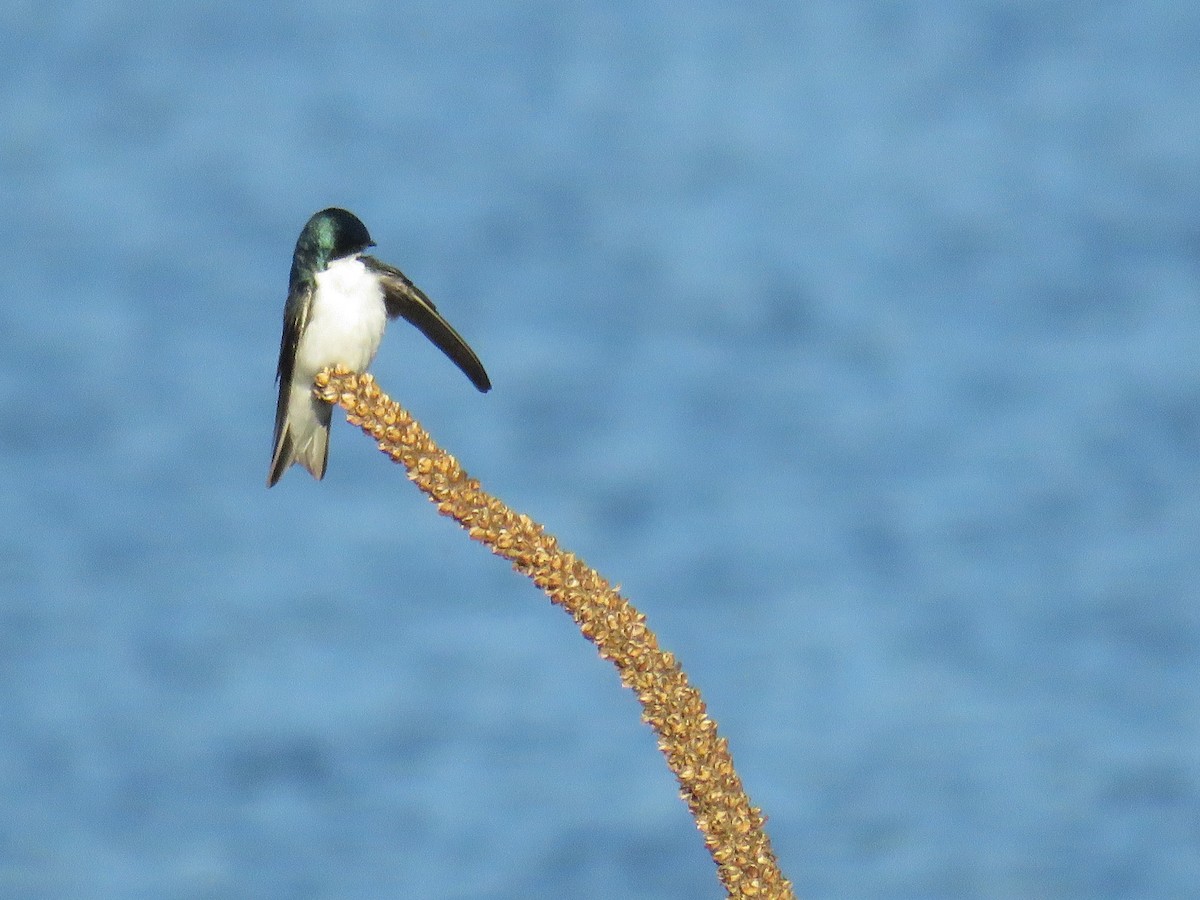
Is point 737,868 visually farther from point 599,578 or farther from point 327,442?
point 327,442

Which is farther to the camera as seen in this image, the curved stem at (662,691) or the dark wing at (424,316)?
the dark wing at (424,316)

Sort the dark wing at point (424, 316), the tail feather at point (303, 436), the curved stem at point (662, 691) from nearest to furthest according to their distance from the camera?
the curved stem at point (662, 691) → the dark wing at point (424, 316) → the tail feather at point (303, 436)

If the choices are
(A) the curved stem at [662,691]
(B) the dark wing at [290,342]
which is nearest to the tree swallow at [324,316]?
(B) the dark wing at [290,342]

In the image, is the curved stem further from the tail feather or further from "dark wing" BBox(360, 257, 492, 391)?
the tail feather

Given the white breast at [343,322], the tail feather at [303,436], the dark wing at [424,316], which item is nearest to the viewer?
the dark wing at [424,316]

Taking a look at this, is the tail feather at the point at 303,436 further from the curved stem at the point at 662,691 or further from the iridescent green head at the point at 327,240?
the curved stem at the point at 662,691

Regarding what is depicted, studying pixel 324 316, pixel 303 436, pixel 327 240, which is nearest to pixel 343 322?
pixel 324 316

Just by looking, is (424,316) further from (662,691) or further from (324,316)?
(662,691)

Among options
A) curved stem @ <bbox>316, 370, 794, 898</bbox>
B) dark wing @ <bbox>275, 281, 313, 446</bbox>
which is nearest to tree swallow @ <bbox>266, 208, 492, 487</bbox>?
dark wing @ <bbox>275, 281, 313, 446</bbox>
